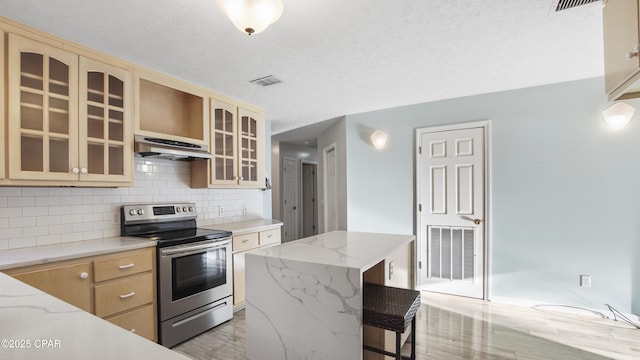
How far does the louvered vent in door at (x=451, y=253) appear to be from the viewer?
144 inches

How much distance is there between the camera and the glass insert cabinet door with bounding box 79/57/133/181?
2262 mm

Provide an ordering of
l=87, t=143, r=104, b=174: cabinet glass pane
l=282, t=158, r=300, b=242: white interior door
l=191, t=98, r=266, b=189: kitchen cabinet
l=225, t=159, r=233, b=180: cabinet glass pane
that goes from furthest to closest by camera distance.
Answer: l=282, t=158, r=300, b=242: white interior door, l=225, t=159, r=233, b=180: cabinet glass pane, l=191, t=98, r=266, b=189: kitchen cabinet, l=87, t=143, r=104, b=174: cabinet glass pane

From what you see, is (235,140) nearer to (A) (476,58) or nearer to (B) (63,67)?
(B) (63,67)

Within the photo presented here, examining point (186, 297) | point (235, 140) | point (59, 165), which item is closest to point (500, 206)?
point (235, 140)

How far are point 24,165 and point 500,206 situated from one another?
4.31 metres

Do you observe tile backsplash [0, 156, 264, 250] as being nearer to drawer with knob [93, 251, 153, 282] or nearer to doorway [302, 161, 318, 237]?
drawer with knob [93, 251, 153, 282]

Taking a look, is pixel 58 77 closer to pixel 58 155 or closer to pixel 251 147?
pixel 58 155

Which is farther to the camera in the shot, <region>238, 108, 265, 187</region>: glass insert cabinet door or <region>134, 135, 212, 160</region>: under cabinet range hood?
<region>238, 108, 265, 187</region>: glass insert cabinet door

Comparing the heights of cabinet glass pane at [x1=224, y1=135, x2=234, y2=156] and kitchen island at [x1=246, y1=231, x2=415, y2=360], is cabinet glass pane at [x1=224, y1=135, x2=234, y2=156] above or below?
above

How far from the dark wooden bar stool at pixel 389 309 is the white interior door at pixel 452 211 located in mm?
2148

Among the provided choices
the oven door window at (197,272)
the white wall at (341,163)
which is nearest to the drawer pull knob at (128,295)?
the oven door window at (197,272)

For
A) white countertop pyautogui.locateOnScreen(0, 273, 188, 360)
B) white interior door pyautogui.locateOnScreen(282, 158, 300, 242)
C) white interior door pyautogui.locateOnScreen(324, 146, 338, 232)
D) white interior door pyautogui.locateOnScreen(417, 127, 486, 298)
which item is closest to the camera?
white countertop pyautogui.locateOnScreen(0, 273, 188, 360)

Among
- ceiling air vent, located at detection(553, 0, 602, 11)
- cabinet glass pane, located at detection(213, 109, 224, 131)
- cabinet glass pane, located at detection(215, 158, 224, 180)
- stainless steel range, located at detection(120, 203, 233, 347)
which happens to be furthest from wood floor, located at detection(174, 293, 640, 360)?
ceiling air vent, located at detection(553, 0, 602, 11)

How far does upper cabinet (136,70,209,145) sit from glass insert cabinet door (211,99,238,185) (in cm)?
11
